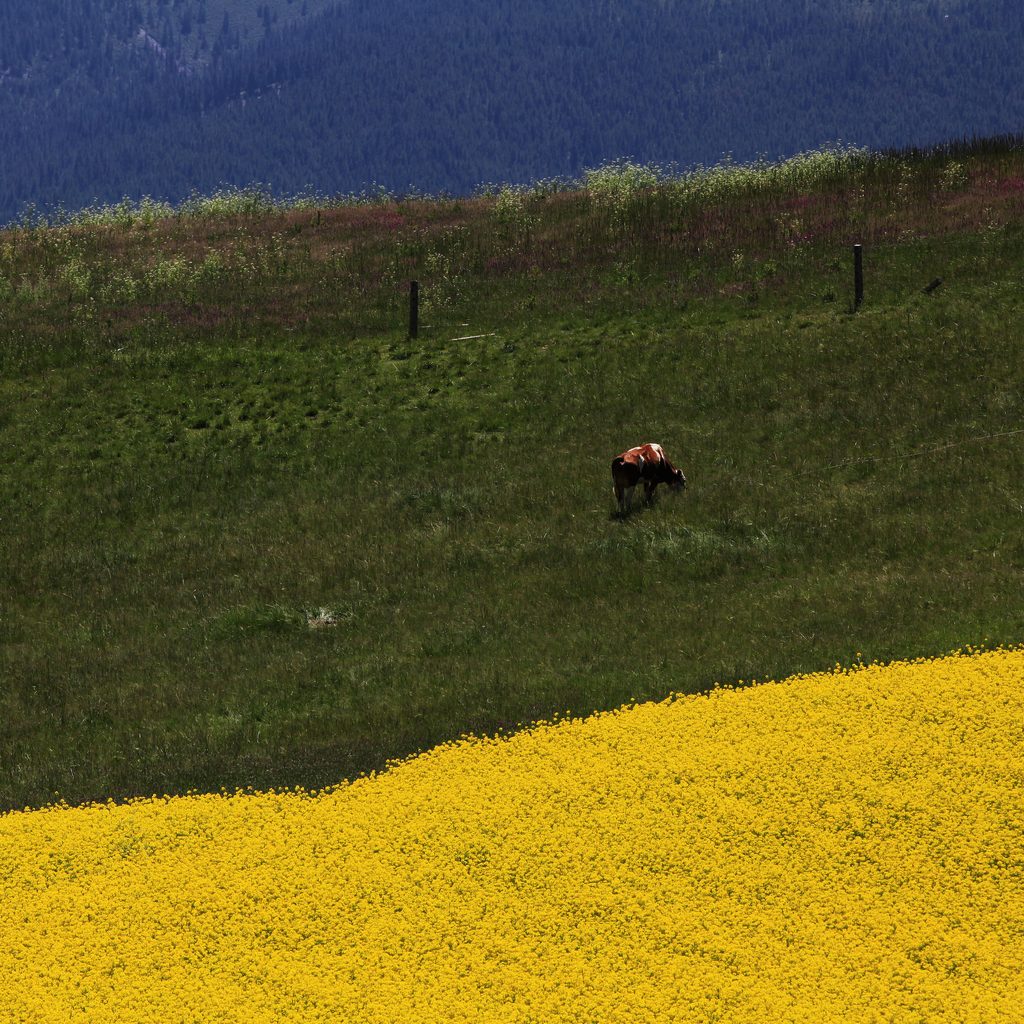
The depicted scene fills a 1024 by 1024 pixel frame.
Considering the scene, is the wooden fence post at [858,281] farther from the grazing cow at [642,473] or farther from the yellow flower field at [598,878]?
the yellow flower field at [598,878]

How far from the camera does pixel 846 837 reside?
64.8ft

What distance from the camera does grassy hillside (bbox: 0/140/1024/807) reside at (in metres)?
26.0

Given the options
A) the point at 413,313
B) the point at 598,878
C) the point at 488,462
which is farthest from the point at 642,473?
the point at 413,313

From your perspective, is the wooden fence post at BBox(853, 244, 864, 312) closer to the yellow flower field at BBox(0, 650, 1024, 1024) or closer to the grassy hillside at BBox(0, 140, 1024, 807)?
the grassy hillside at BBox(0, 140, 1024, 807)

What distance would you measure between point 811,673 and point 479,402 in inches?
773

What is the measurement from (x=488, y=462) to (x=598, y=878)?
19.8 metres

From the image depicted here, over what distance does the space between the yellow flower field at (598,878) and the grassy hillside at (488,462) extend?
1639 millimetres

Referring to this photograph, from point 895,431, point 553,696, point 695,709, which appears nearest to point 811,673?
point 695,709

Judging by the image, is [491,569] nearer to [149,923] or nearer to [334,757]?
[334,757]

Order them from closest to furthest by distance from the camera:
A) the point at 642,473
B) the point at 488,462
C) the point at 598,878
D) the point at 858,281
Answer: the point at 598,878 → the point at 642,473 → the point at 488,462 → the point at 858,281

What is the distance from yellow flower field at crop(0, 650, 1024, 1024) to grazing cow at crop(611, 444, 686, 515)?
9.65m

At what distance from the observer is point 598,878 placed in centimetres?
1950

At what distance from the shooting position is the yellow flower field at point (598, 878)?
1738cm

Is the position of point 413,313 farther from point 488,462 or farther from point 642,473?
point 642,473
